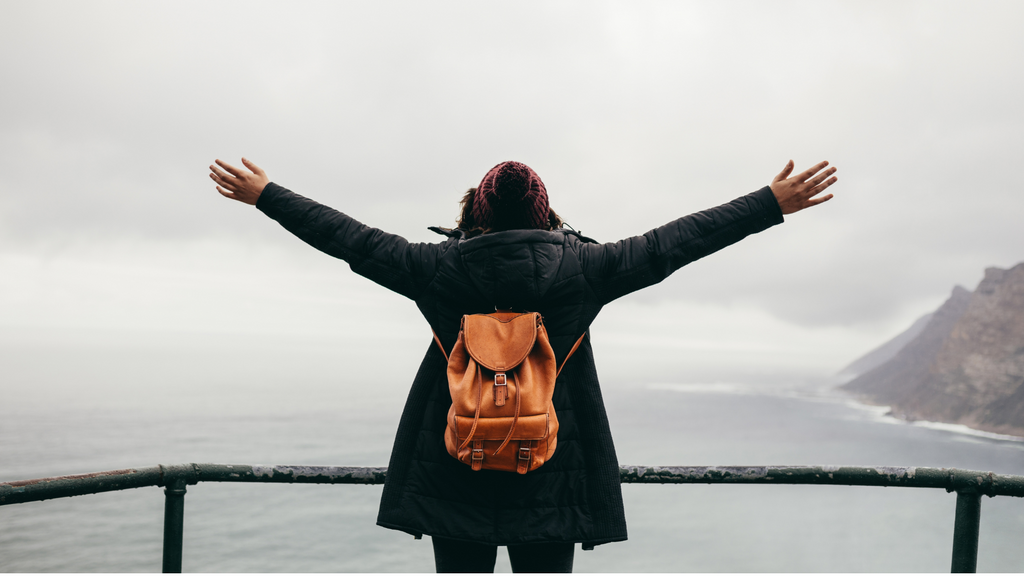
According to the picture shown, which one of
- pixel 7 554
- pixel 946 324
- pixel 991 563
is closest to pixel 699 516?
pixel 991 563

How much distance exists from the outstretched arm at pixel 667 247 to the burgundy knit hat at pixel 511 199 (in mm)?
189

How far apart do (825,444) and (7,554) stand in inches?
6912

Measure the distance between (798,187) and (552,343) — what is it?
3.14 feet

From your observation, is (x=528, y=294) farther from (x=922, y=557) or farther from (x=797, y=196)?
(x=922, y=557)

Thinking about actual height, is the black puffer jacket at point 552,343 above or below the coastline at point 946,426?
above

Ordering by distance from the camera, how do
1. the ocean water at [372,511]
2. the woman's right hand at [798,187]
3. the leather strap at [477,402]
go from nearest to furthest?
the leather strap at [477,402], the woman's right hand at [798,187], the ocean water at [372,511]

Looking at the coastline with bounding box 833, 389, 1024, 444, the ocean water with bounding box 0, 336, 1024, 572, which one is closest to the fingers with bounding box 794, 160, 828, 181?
the ocean water with bounding box 0, 336, 1024, 572

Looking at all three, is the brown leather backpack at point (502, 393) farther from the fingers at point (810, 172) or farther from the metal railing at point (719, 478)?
the fingers at point (810, 172)

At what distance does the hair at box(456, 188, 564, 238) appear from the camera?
197cm

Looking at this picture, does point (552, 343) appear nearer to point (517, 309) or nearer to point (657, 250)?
point (517, 309)

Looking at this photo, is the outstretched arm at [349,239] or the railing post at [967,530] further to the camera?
the railing post at [967,530]

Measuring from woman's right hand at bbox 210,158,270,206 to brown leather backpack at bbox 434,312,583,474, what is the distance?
33.8 inches

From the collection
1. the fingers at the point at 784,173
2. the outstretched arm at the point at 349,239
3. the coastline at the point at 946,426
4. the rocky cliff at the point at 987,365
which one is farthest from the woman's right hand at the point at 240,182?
the rocky cliff at the point at 987,365

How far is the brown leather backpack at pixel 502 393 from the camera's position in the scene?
172cm
